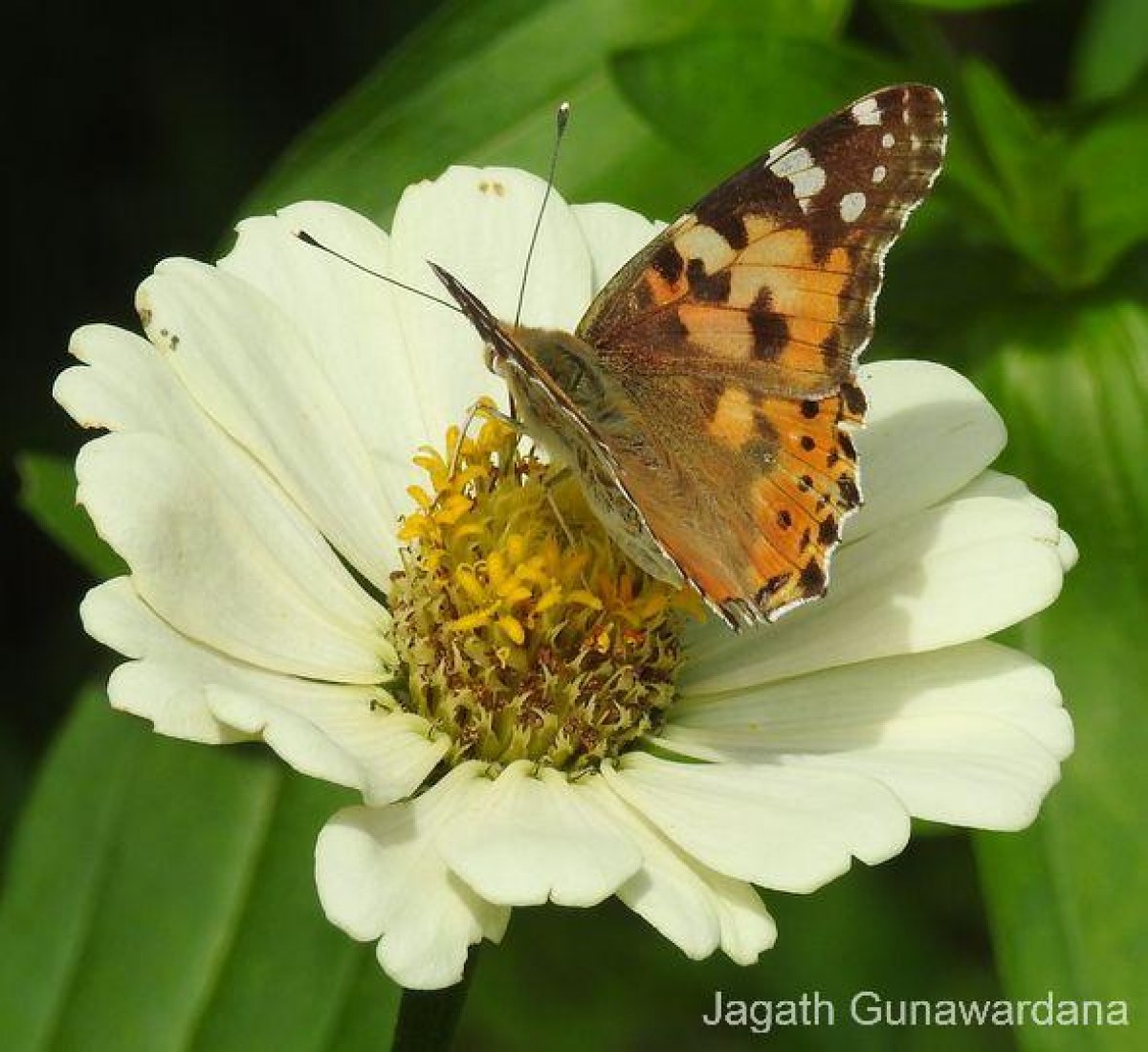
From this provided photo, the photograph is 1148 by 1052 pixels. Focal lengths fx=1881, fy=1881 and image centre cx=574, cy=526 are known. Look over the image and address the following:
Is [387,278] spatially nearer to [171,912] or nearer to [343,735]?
[343,735]

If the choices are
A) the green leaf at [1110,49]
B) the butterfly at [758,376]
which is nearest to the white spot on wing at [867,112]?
the butterfly at [758,376]

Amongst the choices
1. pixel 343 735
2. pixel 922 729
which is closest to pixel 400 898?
pixel 343 735

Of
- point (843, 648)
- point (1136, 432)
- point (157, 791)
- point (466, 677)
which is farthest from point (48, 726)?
point (1136, 432)

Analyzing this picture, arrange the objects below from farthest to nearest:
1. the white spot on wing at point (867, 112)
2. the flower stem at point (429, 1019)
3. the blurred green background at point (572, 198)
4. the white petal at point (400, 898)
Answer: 1. the blurred green background at point (572, 198)
2. the white spot on wing at point (867, 112)
3. the flower stem at point (429, 1019)
4. the white petal at point (400, 898)

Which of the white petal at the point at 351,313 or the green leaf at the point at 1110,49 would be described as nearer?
the white petal at the point at 351,313

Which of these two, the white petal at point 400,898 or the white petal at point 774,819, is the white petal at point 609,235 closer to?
the white petal at point 774,819

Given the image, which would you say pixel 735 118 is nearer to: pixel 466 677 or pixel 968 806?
pixel 466 677

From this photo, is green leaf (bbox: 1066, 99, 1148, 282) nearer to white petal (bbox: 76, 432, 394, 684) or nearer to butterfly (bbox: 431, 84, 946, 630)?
butterfly (bbox: 431, 84, 946, 630)
